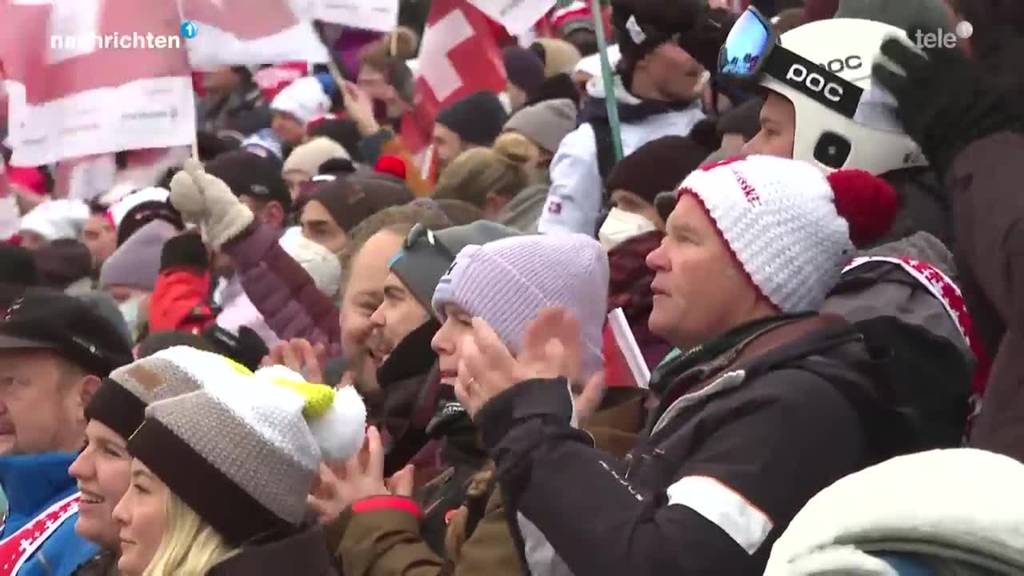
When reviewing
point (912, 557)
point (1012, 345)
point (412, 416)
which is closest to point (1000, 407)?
point (1012, 345)

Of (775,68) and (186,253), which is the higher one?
(775,68)

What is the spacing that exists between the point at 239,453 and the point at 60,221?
7796 mm

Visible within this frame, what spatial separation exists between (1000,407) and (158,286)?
5.41 metres

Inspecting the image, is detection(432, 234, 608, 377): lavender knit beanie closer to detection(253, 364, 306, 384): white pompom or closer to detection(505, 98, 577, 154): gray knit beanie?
detection(253, 364, 306, 384): white pompom

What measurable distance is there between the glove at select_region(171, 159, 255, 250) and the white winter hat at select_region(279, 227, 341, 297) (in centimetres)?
38

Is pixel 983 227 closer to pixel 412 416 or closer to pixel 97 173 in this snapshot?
pixel 412 416

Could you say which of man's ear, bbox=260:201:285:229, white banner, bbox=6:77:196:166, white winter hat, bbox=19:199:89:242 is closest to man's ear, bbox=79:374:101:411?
white banner, bbox=6:77:196:166

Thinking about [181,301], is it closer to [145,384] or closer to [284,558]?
[145,384]

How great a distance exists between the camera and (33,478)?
506 cm

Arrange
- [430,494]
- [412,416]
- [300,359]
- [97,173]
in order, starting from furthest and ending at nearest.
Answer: [97,173]
[300,359]
[412,416]
[430,494]

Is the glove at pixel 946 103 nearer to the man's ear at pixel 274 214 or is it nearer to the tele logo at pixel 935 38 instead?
the tele logo at pixel 935 38

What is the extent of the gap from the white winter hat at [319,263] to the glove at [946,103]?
3909 millimetres

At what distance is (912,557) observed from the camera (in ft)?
6.44

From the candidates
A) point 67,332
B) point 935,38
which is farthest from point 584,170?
point 67,332
